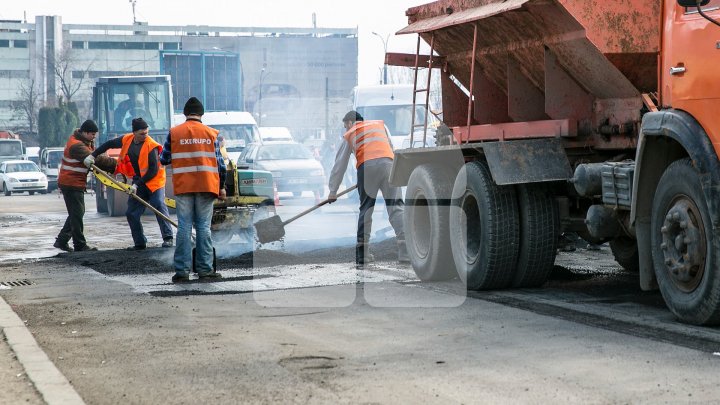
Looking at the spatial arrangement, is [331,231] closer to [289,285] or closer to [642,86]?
[289,285]

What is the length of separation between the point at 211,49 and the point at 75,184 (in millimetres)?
44921

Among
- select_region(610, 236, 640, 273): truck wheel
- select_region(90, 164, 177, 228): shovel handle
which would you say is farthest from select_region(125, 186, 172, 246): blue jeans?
select_region(610, 236, 640, 273): truck wheel

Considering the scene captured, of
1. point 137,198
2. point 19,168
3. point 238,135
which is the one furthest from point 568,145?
point 19,168

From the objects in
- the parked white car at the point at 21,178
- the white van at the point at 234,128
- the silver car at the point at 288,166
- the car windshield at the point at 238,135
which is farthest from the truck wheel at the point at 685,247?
the parked white car at the point at 21,178

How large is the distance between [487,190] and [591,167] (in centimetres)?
118

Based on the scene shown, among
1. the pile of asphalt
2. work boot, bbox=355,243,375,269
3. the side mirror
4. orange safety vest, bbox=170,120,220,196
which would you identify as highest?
the side mirror

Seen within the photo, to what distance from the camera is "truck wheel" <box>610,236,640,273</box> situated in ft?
33.4

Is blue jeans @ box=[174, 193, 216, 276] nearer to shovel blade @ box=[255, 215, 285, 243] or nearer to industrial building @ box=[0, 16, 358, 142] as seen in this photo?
shovel blade @ box=[255, 215, 285, 243]

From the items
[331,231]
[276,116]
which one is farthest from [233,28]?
[331,231]

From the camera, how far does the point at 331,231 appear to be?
58.0 ft

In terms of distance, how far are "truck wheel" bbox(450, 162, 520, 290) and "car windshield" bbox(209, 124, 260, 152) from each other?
21.0 meters

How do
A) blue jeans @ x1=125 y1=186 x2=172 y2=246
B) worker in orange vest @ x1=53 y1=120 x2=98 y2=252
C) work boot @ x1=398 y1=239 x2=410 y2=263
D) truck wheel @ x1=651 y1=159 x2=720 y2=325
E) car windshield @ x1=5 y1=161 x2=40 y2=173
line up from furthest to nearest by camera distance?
car windshield @ x1=5 y1=161 x2=40 y2=173 → worker in orange vest @ x1=53 y1=120 x2=98 y2=252 → blue jeans @ x1=125 y1=186 x2=172 y2=246 → work boot @ x1=398 y1=239 x2=410 y2=263 → truck wheel @ x1=651 y1=159 x2=720 y2=325

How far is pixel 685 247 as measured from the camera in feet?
23.5

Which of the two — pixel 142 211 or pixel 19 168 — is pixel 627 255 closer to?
pixel 142 211
